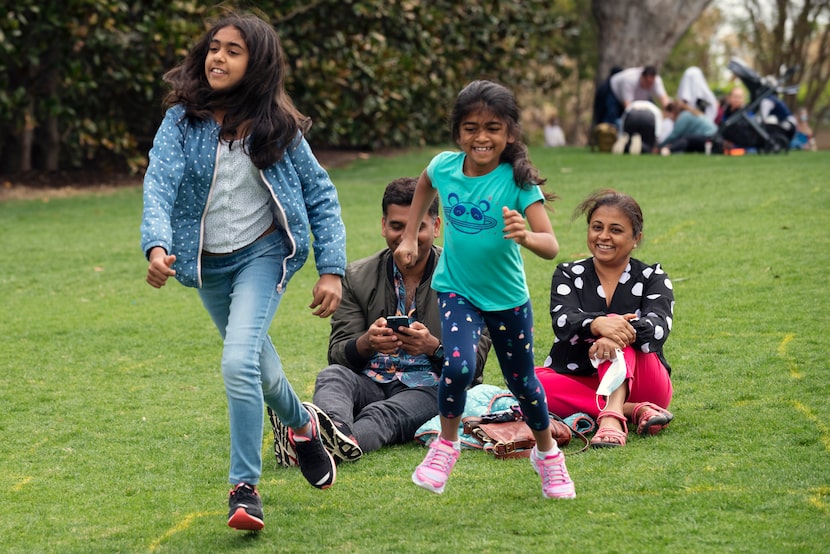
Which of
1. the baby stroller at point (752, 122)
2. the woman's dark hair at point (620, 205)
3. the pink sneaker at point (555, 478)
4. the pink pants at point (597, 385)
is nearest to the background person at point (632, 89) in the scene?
the baby stroller at point (752, 122)

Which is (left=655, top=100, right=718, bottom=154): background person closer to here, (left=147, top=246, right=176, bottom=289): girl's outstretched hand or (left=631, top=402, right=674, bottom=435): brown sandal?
(left=631, top=402, right=674, bottom=435): brown sandal

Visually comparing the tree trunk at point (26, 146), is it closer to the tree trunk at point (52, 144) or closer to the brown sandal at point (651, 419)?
the tree trunk at point (52, 144)

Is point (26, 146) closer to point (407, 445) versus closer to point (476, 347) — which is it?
point (407, 445)

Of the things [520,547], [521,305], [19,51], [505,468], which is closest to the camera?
[520,547]

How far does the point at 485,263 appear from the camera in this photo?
391 cm

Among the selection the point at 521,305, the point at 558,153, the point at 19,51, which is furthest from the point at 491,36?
the point at 521,305

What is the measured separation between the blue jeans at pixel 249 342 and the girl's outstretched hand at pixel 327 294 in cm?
14

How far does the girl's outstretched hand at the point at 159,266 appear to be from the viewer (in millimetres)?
3469

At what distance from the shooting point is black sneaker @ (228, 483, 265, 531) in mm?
3641

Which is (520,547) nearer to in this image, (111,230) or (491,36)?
(111,230)

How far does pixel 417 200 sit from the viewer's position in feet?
13.6

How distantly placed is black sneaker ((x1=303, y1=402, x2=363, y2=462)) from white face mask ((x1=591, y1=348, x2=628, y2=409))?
40.8 inches

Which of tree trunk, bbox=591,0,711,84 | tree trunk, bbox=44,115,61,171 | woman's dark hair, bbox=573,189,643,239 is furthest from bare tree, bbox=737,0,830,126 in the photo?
woman's dark hair, bbox=573,189,643,239

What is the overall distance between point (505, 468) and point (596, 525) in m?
0.84
